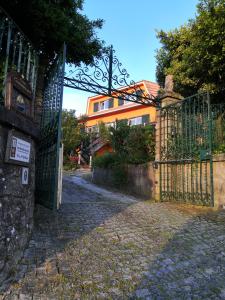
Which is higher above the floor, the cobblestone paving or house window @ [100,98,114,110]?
house window @ [100,98,114,110]

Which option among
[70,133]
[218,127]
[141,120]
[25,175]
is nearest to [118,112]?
[141,120]

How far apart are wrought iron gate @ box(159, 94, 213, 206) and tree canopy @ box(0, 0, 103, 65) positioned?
303cm

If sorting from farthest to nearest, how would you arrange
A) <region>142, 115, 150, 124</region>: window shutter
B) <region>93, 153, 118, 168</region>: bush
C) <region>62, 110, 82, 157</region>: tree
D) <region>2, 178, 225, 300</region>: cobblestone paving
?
<region>142, 115, 150, 124</region>: window shutter, <region>62, 110, 82, 157</region>: tree, <region>93, 153, 118, 168</region>: bush, <region>2, 178, 225, 300</region>: cobblestone paving

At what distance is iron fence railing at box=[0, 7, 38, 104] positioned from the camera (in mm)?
4043

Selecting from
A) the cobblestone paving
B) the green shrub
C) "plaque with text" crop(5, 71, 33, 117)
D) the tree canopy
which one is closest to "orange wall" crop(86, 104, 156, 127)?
the green shrub

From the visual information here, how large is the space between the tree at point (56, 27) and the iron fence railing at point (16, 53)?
1397mm

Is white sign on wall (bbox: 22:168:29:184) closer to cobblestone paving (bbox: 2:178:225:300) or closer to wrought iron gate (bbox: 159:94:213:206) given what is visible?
cobblestone paving (bbox: 2:178:225:300)

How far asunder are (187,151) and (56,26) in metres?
4.61

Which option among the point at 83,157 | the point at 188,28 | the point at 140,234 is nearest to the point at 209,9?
the point at 188,28

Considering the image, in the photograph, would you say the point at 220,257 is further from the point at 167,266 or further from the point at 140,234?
the point at 140,234

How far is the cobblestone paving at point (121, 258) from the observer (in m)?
3.04

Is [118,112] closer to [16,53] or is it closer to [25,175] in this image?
[16,53]

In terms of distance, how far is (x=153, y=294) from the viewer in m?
3.02

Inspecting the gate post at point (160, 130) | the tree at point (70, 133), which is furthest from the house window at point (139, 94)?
the tree at point (70, 133)
